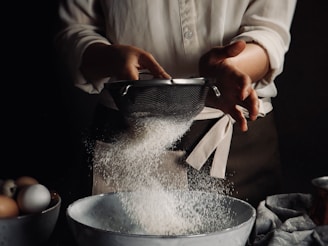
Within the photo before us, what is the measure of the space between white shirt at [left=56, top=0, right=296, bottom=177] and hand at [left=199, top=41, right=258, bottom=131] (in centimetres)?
11

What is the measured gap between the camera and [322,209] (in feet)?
2.25

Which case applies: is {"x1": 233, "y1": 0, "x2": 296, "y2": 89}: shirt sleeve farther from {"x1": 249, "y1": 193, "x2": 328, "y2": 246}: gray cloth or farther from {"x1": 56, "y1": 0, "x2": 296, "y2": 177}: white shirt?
{"x1": 249, "y1": 193, "x2": 328, "y2": 246}: gray cloth

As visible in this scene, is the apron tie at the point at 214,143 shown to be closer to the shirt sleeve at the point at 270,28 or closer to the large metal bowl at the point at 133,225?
the shirt sleeve at the point at 270,28

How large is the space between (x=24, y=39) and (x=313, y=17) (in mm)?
729

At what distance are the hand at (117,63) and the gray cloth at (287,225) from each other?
0.28 metres

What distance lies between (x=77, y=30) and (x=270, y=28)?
410 mm

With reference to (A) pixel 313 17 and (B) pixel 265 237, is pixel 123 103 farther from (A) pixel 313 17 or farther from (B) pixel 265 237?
(A) pixel 313 17

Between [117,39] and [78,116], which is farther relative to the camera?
[78,116]

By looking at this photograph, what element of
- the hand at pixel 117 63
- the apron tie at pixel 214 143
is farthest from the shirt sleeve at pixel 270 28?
the hand at pixel 117 63

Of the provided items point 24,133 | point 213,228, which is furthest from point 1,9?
point 213,228

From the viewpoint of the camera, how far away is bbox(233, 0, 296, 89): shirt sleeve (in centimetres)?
93

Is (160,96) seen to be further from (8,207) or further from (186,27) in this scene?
(186,27)

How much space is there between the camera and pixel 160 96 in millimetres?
667

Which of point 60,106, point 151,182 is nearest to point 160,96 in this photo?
point 151,182
